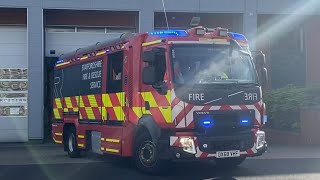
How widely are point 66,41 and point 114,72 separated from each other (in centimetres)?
923

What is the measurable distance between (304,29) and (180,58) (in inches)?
548

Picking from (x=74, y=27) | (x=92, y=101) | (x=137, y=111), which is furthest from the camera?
(x=74, y=27)

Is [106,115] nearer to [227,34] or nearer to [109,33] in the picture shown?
[227,34]

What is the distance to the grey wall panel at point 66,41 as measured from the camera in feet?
68.4

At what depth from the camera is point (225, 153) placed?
408 inches

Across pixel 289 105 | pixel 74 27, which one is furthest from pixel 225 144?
pixel 74 27

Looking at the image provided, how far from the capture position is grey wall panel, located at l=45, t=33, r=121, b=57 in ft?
68.4

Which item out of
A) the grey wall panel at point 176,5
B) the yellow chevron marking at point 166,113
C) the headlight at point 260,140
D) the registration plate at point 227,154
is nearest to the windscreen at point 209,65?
the yellow chevron marking at point 166,113

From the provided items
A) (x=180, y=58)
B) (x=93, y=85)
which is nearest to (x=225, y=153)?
(x=180, y=58)

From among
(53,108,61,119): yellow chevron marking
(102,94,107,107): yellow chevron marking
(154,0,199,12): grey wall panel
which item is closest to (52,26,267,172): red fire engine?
(102,94,107,107): yellow chevron marking

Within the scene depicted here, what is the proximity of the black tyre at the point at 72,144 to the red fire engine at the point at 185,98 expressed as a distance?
271 cm

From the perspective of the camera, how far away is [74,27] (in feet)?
70.4

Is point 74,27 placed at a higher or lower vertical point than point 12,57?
higher

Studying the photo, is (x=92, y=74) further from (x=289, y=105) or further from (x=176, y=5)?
(x=176, y=5)
